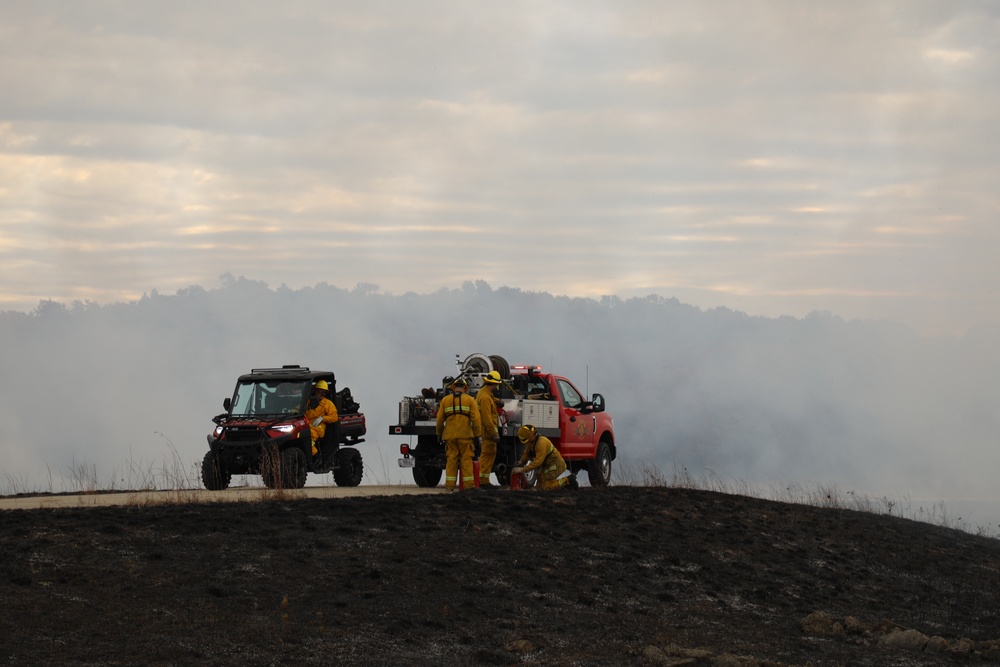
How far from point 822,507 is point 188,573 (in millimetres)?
16743

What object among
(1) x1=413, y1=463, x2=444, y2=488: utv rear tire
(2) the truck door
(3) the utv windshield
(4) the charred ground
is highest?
(3) the utv windshield

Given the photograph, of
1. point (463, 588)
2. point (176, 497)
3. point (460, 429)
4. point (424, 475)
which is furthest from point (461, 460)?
point (463, 588)

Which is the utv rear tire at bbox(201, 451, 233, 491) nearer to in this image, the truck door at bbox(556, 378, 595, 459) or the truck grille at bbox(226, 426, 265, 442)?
the truck grille at bbox(226, 426, 265, 442)

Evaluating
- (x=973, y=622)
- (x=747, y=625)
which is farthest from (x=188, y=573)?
(x=973, y=622)

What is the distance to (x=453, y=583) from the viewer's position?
16031 millimetres

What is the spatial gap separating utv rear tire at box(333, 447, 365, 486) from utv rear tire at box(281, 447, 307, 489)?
2.10m

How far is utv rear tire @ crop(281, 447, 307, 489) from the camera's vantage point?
23.3m

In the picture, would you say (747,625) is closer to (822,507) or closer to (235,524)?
(235,524)

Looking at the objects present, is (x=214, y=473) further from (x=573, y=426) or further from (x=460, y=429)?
(x=573, y=426)

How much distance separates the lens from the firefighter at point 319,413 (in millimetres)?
24391

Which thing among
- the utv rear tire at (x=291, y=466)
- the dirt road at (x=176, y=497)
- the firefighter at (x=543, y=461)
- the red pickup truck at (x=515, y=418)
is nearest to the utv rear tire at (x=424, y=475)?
the red pickup truck at (x=515, y=418)

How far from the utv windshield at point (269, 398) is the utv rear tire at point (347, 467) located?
1.98m

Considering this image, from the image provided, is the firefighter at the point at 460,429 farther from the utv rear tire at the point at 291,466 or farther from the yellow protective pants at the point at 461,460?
the utv rear tire at the point at 291,466

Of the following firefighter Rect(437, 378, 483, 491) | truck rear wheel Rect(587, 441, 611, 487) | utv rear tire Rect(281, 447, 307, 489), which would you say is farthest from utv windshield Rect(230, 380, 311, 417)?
truck rear wheel Rect(587, 441, 611, 487)
